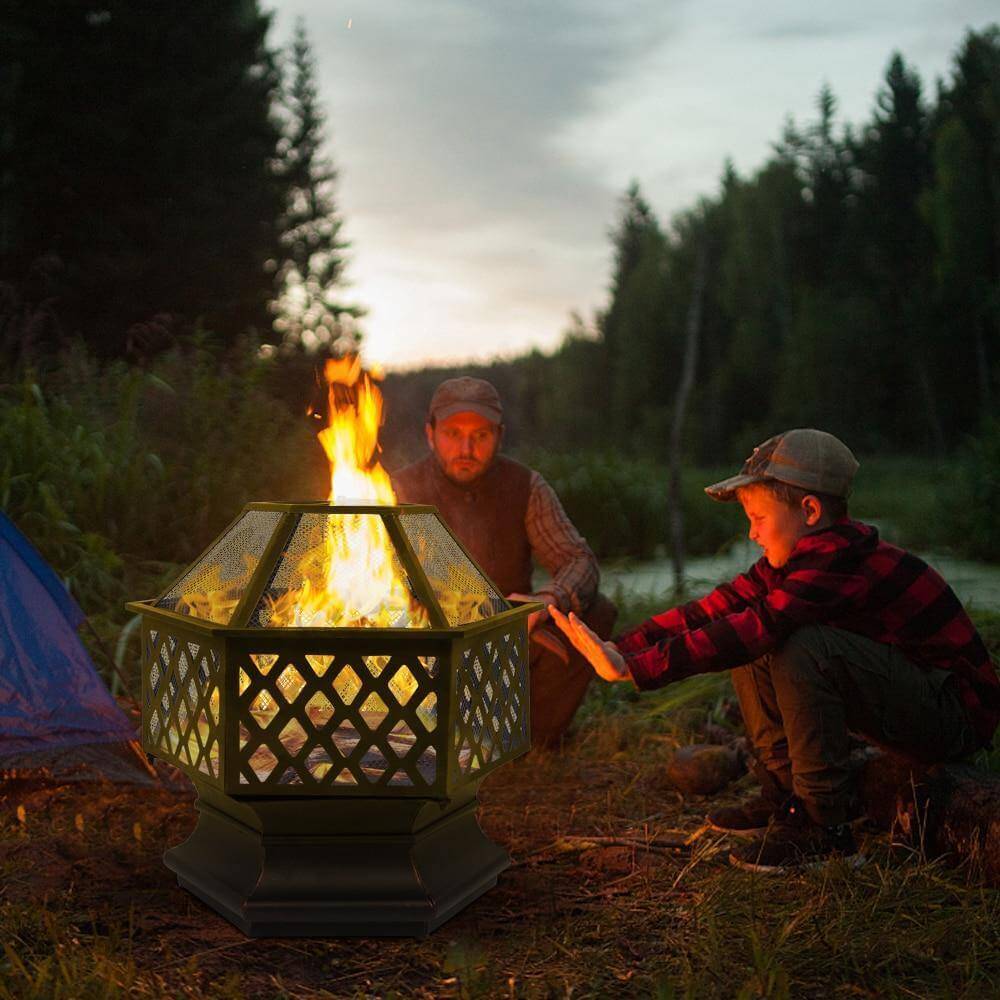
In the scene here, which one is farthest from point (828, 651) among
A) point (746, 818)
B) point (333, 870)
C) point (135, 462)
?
point (135, 462)

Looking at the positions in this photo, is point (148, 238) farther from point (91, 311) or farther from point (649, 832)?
point (649, 832)

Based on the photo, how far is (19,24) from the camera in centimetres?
1410

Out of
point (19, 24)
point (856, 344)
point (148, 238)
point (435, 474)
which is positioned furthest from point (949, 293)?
point (435, 474)

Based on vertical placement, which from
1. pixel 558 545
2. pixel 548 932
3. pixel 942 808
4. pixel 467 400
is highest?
pixel 467 400

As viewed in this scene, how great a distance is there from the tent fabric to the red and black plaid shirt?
1578 millimetres

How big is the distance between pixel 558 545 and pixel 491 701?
127 centimetres

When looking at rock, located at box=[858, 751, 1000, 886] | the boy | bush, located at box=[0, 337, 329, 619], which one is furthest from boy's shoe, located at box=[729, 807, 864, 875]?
bush, located at box=[0, 337, 329, 619]

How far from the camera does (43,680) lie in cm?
299

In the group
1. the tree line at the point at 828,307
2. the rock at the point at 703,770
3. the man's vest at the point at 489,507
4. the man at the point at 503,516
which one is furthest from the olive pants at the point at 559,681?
the tree line at the point at 828,307

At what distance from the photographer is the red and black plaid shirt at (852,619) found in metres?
2.47

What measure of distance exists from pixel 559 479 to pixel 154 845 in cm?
636

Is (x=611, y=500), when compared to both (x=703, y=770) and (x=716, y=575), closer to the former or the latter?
(x=716, y=575)

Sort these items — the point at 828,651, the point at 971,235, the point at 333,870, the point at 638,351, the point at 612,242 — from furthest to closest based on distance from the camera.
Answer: the point at 612,242
the point at 638,351
the point at 971,235
the point at 828,651
the point at 333,870

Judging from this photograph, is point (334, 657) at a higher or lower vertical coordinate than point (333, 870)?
higher
